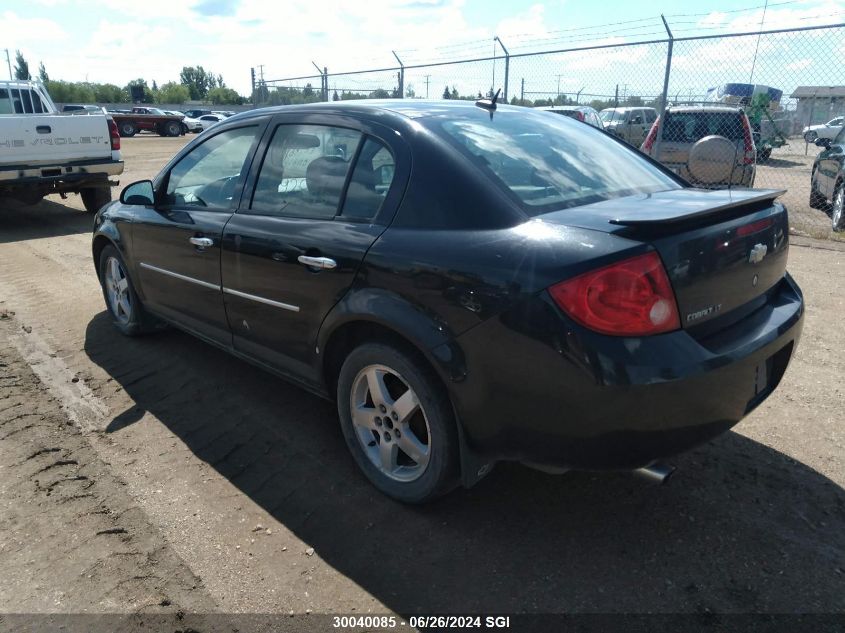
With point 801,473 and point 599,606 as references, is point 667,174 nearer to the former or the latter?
point 801,473

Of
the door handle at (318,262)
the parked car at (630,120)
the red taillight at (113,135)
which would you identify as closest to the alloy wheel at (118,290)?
the door handle at (318,262)

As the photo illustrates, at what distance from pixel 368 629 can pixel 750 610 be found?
4.32 feet

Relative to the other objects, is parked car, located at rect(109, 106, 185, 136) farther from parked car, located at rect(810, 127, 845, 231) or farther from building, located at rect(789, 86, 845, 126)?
parked car, located at rect(810, 127, 845, 231)

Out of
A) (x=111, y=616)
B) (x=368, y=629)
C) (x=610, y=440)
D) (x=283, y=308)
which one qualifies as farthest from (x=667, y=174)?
(x=111, y=616)

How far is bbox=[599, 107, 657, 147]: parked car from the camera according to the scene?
20.4 metres

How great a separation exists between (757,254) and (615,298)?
2.80ft

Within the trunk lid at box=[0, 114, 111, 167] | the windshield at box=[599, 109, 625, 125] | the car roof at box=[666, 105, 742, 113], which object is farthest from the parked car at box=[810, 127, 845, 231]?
the windshield at box=[599, 109, 625, 125]

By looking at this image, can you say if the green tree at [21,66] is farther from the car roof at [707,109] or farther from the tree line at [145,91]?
the car roof at [707,109]

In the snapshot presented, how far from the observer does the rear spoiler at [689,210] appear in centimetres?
223

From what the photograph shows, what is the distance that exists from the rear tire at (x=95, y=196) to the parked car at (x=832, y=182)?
11.4 m

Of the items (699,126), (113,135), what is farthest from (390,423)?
(699,126)

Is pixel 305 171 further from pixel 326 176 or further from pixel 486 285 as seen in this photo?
pixel 486 285

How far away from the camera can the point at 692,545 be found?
2557mm

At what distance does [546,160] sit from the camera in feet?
9.63
